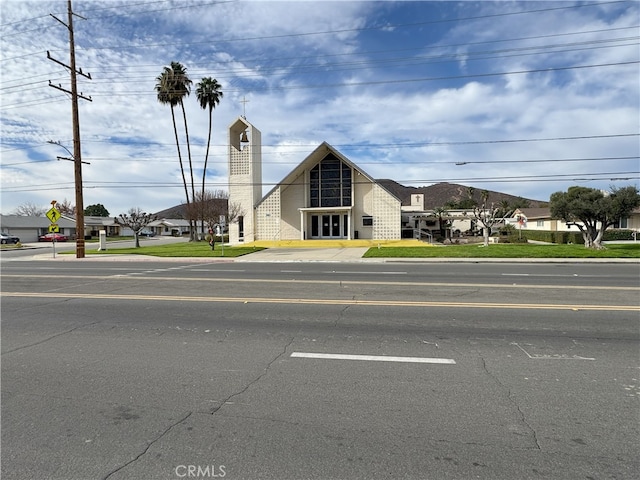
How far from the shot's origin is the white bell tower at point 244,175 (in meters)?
34.7

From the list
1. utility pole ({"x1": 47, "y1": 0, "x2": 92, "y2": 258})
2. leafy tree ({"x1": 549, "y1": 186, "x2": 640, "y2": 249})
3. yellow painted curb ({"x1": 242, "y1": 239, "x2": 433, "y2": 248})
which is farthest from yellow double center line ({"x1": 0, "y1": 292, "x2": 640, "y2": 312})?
yellow painted curb ({"x1": 242, "y1": 239, "x2": 433, "y2": 248})

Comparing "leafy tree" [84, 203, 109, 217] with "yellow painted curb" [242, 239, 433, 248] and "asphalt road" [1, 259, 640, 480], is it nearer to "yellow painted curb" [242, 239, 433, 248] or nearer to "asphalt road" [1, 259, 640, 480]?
"yellow painted curb" [242, 239, 433, 248]

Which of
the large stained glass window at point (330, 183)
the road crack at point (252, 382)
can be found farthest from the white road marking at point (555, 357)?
the large stained glass window at point (330, 183)

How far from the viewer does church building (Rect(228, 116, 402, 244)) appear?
34312 millimetres

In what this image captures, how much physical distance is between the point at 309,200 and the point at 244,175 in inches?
262

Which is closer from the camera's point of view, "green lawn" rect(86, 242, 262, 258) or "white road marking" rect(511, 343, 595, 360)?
"white road marking" rect(511, 343, 595, 360)

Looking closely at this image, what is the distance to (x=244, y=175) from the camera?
115 feet

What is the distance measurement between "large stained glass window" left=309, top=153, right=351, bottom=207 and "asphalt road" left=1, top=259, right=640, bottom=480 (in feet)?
92.9

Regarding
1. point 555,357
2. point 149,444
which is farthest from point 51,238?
point 555,357

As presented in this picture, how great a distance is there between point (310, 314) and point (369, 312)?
1174 millimetres

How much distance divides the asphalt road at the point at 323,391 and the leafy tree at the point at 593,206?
781 inches

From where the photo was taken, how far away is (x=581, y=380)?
397 centimetres

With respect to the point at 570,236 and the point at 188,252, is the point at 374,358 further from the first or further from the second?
the point at 570,236

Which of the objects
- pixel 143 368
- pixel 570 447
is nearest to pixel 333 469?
pixel 570 447
